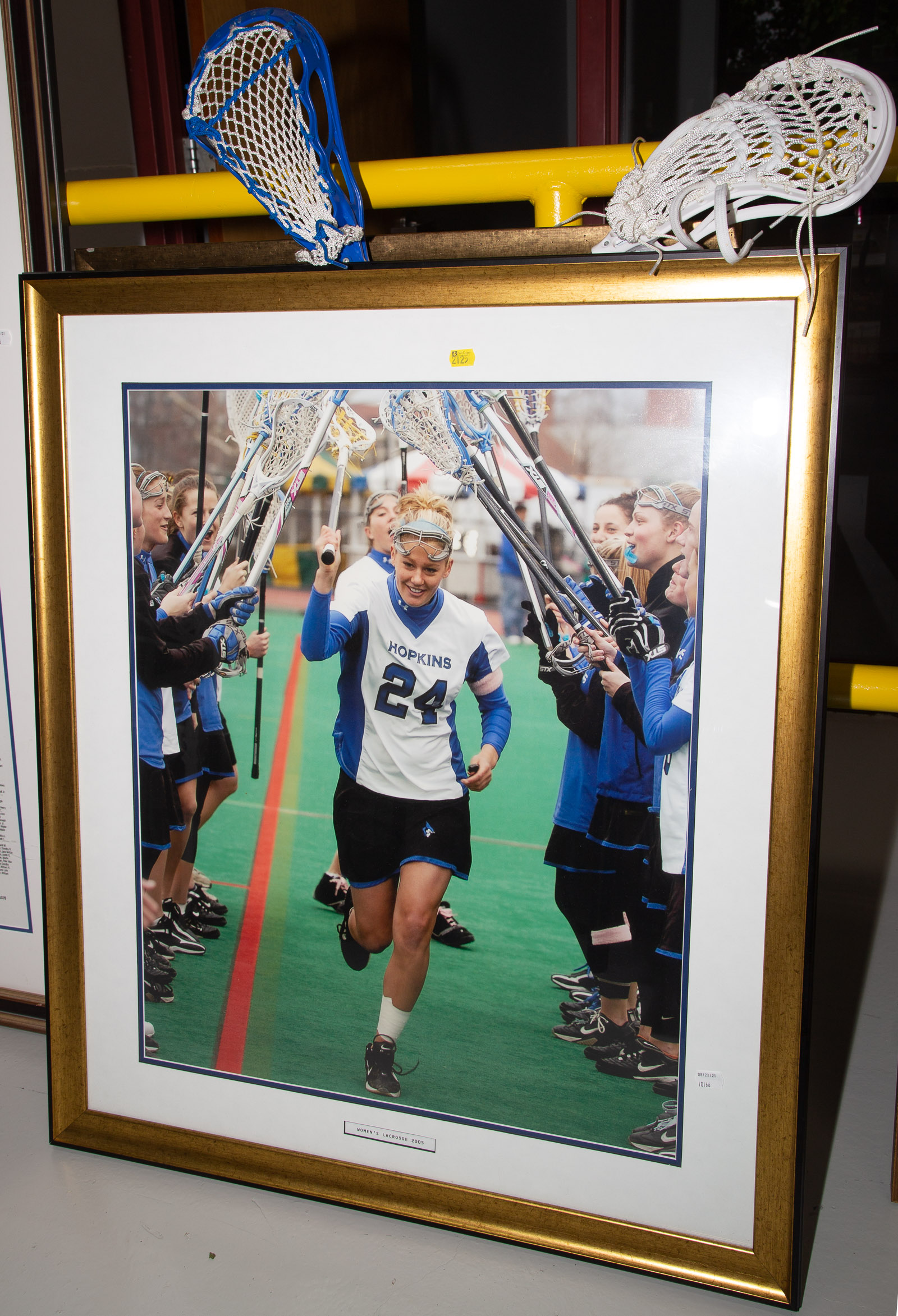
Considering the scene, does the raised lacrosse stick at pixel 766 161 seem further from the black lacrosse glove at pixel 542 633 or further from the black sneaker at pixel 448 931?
the black sneaker at pixel 448 931

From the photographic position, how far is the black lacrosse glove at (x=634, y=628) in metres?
0.67

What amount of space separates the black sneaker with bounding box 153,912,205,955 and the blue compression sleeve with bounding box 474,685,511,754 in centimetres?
35

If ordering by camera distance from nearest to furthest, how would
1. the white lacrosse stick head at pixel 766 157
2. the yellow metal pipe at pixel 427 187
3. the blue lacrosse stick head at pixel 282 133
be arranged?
the white lacrosse stick head at pixel 766 157, the blue lacrosse stick head at pixel 282 133, the yellow metal pipe at pixel 427 187

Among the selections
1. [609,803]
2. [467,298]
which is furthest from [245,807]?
[467,298]

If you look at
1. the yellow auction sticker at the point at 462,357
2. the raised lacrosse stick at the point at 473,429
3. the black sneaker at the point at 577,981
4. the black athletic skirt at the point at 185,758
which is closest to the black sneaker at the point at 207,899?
the black athletic skirt at the point at 185,758

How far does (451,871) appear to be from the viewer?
750 millimetres

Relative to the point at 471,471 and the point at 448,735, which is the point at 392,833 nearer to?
the point at 448,735

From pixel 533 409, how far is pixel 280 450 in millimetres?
220

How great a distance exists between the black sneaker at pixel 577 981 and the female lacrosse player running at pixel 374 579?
81 millimetres

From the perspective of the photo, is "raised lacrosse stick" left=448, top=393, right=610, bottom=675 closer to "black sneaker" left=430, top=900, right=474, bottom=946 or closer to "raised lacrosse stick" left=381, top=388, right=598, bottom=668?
"raised lacrosse stick" left=381, top=388, right=598, bottom=668

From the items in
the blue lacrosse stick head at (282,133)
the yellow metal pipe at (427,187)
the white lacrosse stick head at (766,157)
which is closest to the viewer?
the white lacrosse stick head at (766,157)

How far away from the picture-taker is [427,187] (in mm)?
828

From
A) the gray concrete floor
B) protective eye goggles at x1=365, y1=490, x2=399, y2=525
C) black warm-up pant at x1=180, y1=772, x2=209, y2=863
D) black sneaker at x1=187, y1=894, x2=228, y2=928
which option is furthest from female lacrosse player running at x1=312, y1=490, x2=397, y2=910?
the gray concrete floor

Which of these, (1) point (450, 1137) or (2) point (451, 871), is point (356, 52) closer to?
(2) point (451, 871)
